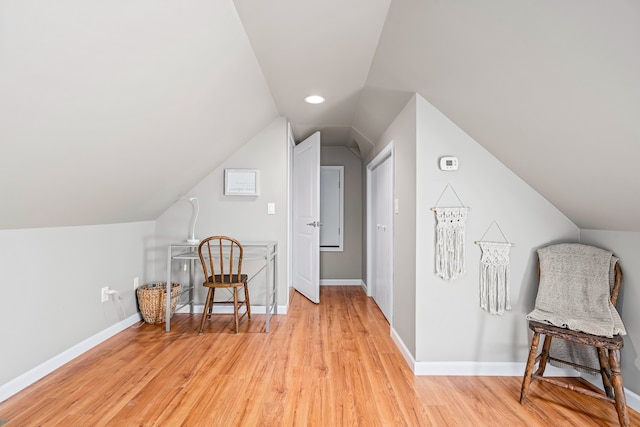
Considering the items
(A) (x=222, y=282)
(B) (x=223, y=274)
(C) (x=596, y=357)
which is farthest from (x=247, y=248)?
(C) (x=596, y=357)

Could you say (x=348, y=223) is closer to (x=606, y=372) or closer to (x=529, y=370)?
(x=529, y=370)

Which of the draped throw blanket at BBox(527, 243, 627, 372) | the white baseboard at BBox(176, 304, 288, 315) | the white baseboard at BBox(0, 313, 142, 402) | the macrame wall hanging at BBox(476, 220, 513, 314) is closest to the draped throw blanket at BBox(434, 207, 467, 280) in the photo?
the macrame wall hanging at BBox(476, 220, 513, 314)

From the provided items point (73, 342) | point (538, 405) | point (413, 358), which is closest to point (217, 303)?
point (73, 342)

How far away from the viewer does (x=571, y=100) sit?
1.58 metres

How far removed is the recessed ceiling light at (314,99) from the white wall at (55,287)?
207 centimetres

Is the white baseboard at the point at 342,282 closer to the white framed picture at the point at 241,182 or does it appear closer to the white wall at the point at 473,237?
the white framed picture at the point at 241,182

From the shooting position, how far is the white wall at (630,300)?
203cm

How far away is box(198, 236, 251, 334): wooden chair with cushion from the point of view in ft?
10.5

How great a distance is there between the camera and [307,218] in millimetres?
4516

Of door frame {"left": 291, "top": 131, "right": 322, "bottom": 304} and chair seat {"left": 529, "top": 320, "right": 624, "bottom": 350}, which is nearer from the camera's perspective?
chair seat {"left": 529, "top": 320, "right": 624, "bottom": 350}

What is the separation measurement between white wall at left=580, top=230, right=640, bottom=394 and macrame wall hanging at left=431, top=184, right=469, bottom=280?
2.78 ft

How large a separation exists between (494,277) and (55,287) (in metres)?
2.95

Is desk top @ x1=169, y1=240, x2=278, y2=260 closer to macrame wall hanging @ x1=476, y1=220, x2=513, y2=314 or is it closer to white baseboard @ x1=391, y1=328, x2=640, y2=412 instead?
white baseboard @ x1=391, y1=328, x2=640, y2=412

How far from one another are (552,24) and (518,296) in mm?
1713
